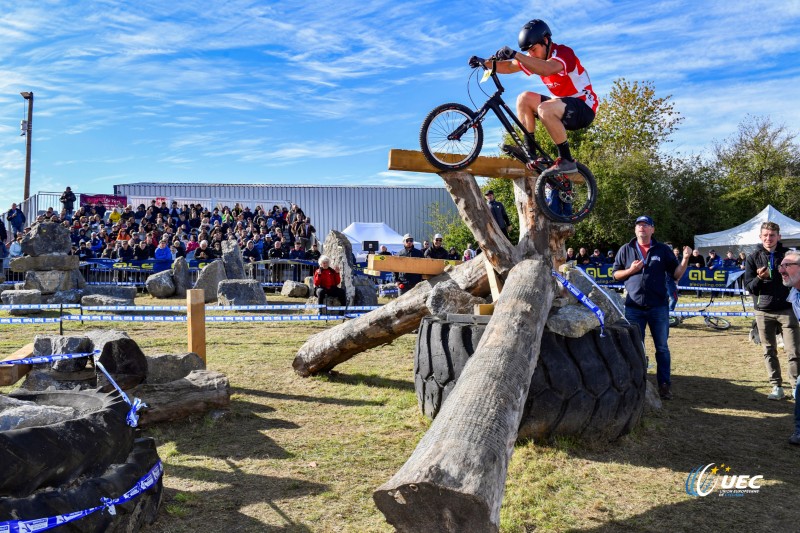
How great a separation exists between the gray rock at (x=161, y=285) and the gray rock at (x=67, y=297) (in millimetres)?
2139

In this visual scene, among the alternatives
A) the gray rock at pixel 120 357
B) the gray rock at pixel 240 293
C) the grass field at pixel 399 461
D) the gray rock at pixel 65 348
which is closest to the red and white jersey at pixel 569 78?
the grass field at pixel 399 461

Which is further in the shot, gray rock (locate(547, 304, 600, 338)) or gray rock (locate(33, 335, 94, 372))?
gray rock (locate(33, 335, 94, 372))

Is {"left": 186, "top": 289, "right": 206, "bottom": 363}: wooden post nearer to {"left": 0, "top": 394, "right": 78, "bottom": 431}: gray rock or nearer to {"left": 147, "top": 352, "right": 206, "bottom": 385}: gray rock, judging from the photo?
{"left": 147, "top": 352, "right": 206, "bottom": 385}: gray rock

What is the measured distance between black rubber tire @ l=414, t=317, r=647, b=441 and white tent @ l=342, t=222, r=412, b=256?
2182 cm

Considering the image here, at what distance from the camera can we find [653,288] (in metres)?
6.75

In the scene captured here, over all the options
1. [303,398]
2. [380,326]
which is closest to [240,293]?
[303,398]

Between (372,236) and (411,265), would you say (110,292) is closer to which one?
(411,265)

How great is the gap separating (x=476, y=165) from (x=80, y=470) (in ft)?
14.5

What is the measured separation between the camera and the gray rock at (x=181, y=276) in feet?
59.7

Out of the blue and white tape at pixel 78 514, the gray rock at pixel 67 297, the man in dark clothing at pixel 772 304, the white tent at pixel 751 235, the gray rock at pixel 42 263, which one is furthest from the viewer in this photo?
the white tent at pixel 751 235

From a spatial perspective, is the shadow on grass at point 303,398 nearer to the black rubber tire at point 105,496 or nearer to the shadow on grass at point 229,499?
the shadow on grass at point 229,499

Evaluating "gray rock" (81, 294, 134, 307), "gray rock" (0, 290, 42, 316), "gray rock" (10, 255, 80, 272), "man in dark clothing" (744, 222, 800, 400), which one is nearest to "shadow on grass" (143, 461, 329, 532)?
→ "man in dark clothing" (744, 222, 800, 400)

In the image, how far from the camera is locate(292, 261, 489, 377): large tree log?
675 centimetres

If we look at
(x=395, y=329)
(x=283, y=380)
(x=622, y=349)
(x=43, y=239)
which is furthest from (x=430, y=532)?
(x=43, y=239)
